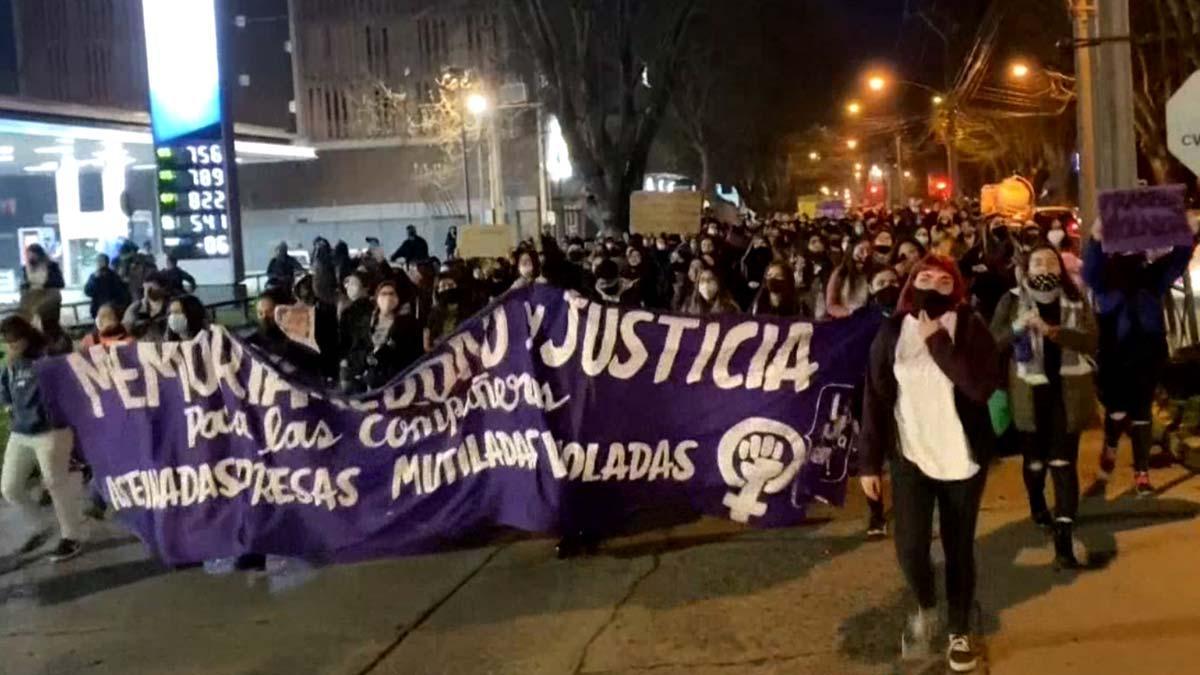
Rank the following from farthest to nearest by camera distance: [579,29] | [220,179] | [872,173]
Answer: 1. [872,173]
2. [579,29]
3. [220,179]

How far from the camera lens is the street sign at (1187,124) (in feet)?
25.7

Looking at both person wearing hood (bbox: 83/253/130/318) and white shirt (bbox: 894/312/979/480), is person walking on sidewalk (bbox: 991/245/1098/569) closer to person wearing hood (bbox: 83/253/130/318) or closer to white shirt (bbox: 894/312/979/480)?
white shirt (bbox: 894/312/979/480)

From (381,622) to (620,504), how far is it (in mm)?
1480

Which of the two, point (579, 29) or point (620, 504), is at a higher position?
point (579, 29)

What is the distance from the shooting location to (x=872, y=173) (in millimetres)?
94438

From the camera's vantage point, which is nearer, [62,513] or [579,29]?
[62,513]

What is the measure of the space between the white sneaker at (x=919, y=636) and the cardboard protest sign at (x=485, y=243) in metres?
13.7

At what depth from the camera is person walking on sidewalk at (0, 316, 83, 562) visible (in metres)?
8.46

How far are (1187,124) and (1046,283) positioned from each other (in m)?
1.55

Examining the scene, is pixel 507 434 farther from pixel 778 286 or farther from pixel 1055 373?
pixel 778 286

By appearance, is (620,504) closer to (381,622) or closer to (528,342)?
(528,342)

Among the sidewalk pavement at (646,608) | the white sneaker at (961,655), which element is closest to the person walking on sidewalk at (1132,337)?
the sidewalk pavement at (646,608)

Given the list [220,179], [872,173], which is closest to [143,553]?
[220,179]

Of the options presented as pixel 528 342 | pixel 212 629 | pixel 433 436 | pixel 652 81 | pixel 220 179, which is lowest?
pixel 212 629
